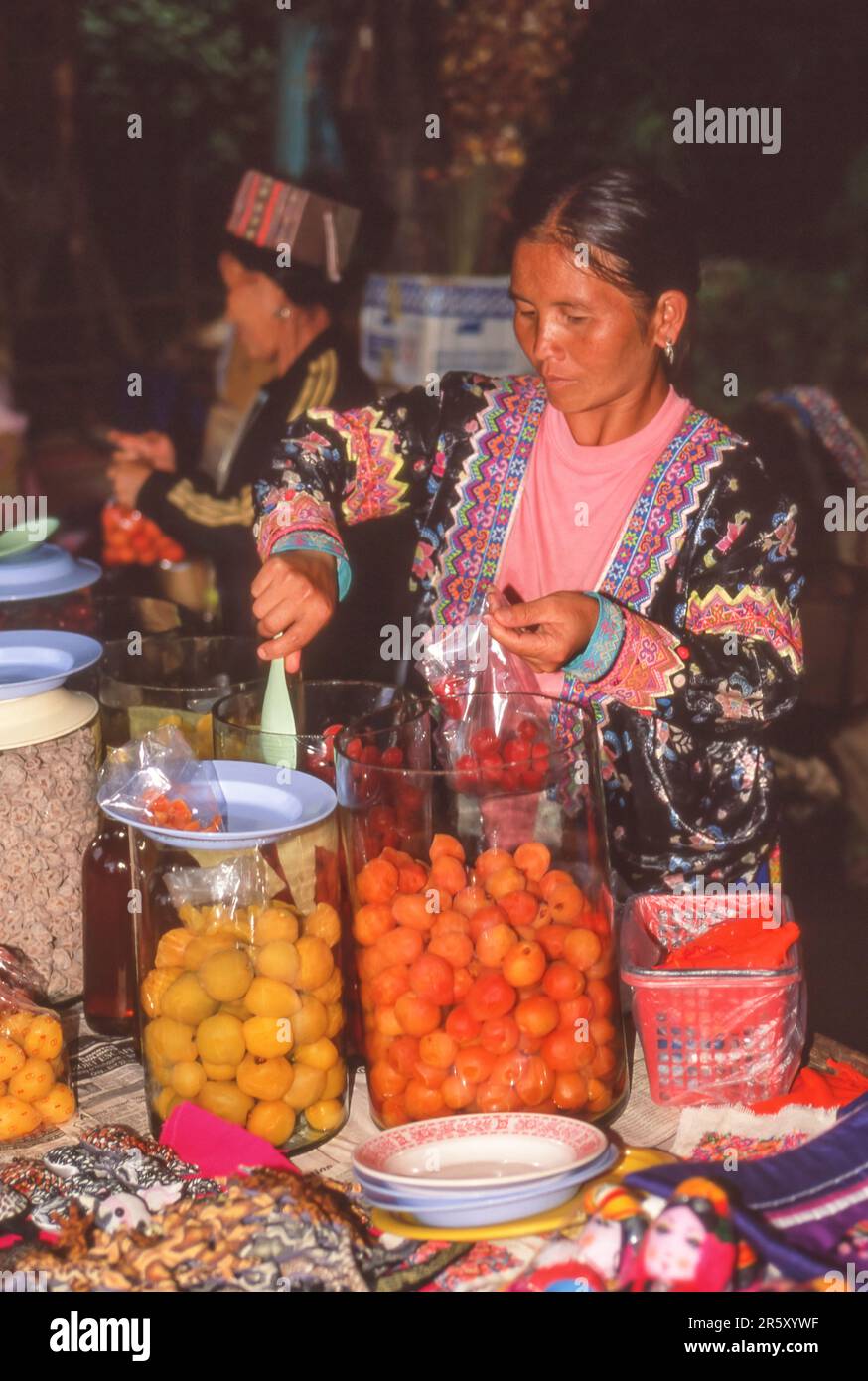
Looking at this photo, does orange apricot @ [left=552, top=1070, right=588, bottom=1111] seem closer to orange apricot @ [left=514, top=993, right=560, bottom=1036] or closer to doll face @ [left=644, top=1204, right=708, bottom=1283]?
Answer: orange apricot @ [left=514, top=993, right=560, bottom=1036]

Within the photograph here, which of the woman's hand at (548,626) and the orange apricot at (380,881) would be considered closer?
the orange apricot at (380,881)

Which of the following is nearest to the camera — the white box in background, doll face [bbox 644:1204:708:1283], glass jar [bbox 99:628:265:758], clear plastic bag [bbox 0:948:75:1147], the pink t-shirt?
doll face [bbox 644:1204:708:1283]

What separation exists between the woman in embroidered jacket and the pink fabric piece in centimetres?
46

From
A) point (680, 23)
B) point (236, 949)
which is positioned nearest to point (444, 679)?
point (236, 949)

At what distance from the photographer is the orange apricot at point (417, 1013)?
1.10 meters

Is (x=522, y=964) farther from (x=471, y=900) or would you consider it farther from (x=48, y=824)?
(x=48, y=824)

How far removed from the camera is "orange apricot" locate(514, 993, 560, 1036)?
43.4 inches

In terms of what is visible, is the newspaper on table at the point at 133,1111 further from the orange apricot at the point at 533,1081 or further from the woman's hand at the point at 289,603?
the woman's hand at the point at 289,603

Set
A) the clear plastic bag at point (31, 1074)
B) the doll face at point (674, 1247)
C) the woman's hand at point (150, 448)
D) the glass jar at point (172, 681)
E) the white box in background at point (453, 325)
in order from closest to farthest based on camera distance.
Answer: the doll face at point (674, 1247) < the clear plastic bag at point (31, 1074) < the glass jar at point (172, 681) < the woman's hand at point (150, 448) < the white box in background at point (453, 325)

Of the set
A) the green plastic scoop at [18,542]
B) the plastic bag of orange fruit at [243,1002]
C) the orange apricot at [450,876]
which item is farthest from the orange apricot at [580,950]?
the green plastic scoop at [18,542]

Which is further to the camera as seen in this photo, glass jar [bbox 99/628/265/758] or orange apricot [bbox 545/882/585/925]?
glass jar [bbox 99/628/265/758]

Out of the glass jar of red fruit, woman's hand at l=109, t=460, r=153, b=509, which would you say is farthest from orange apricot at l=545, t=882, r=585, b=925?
woman's hand at l=109, t=460, r=153, b=509

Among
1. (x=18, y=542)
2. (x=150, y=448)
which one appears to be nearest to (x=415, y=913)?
(x=18, y=542)

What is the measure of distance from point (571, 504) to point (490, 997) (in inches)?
30.2
